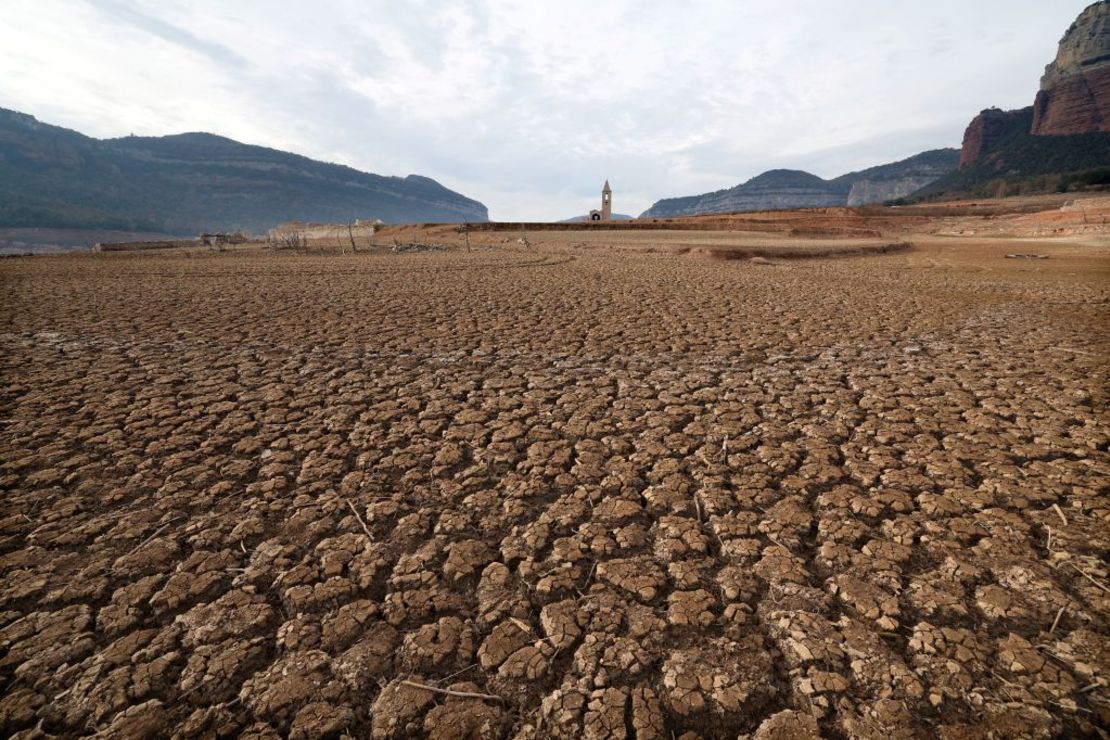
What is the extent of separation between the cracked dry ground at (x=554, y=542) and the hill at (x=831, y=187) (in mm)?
137087

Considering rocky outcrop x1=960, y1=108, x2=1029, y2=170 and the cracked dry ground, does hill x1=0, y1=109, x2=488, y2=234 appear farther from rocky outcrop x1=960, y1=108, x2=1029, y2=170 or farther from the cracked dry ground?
rocky outcrop x1=960, y1=108, x2=1029, y2=170

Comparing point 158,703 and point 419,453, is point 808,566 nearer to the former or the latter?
point 419,453

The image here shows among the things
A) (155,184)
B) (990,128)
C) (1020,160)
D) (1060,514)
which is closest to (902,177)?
(990,128)

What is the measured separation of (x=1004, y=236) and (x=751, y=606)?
32.9 m

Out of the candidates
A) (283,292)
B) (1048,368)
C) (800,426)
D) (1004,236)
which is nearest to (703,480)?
(800,426)

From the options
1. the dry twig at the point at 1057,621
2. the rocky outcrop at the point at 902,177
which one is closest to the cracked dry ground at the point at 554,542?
the dry twig at the point at 1057,621

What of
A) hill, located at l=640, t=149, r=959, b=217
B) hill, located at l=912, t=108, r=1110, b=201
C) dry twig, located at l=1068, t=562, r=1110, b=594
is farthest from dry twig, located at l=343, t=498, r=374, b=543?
hill, located at l=640, t=149, r=959, b=217

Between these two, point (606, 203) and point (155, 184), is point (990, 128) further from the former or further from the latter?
Answer: point (155, 184)

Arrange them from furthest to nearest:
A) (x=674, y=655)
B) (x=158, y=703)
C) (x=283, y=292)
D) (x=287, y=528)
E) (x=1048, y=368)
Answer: (x=283, y=292), (x=1048, y=368), (x=287, y=528), (x=674, y=655), (x=158, y=703)

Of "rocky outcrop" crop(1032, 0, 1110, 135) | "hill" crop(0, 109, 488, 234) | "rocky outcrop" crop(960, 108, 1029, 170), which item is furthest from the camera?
"rocky outcrop" crop(960, 108, 1029, 170)

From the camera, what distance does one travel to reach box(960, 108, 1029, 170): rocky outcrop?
97.9 metres

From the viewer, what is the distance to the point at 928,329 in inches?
211

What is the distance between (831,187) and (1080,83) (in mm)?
79951

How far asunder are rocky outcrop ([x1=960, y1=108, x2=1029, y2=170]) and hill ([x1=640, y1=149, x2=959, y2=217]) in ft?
86.4
